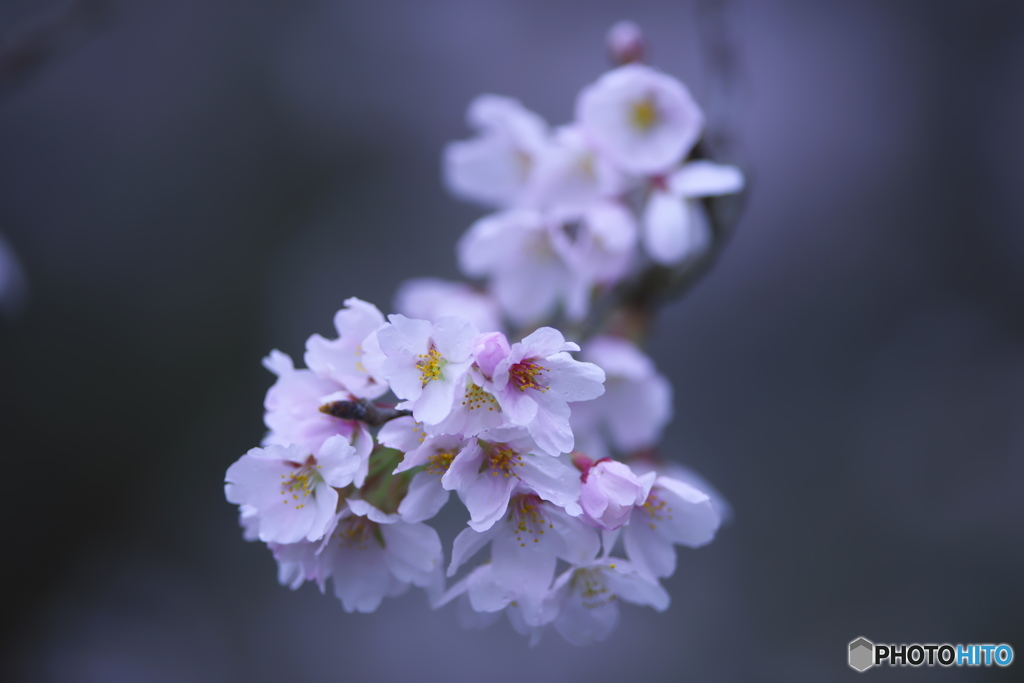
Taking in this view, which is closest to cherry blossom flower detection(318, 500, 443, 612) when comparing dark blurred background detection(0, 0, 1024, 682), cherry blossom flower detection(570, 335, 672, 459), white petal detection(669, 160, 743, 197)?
cherry blossom flower detection(570, 335, 672, 459)

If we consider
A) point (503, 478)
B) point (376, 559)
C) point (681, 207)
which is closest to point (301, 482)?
point (376, 559)

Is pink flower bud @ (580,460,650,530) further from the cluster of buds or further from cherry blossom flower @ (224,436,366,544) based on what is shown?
cherry blossom flower @ (224,436,366,544)

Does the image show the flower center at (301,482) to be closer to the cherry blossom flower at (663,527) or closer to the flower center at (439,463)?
the flower center at (439,463)

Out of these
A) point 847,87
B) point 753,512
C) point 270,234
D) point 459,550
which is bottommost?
point 459,550

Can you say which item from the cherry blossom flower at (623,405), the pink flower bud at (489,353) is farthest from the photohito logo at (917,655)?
the pink flower bud at (489,353)

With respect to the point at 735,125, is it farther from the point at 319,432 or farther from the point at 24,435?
the point at 24,435

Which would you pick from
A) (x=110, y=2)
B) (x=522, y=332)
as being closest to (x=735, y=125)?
(x=522, y=332)

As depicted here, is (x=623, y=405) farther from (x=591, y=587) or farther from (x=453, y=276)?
(x=453, y=276)
